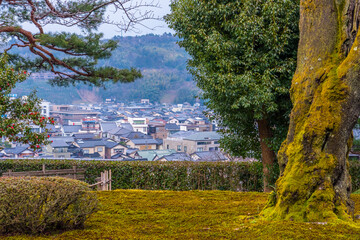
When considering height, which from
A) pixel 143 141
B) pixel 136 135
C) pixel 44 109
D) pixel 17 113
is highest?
pixel 44 109

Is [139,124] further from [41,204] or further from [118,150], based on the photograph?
[41,204]

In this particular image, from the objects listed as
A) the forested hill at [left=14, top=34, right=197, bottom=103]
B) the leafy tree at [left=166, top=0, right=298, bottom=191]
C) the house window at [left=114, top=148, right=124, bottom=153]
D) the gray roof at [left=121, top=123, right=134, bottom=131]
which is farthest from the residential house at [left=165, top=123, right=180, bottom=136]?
the leafy tree at [left=166, top=0, right=298, bottom=191]

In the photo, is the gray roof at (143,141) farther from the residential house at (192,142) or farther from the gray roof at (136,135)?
the residential house at (192,142)

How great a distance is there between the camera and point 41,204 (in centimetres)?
311

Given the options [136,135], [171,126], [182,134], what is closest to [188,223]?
[182,134]

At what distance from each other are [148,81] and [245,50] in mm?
15834

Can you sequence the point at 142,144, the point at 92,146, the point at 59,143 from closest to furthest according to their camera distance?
the point at 59,143
the point at 92,146
the point at 142,144

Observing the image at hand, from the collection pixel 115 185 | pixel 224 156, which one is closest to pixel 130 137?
pixel 224 156

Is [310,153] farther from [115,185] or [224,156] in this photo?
[224,156]

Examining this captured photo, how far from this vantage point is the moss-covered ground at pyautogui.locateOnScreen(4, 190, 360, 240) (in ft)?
9.91

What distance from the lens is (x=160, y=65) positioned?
84.7ft

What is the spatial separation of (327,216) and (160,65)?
23409 mm

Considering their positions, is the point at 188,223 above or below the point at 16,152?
below

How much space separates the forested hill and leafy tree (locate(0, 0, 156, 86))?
7.82 m
